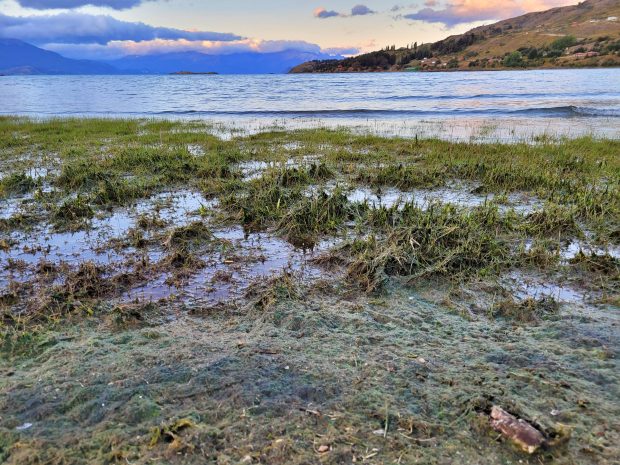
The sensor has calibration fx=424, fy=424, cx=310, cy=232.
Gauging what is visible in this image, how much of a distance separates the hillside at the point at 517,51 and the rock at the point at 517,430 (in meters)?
123

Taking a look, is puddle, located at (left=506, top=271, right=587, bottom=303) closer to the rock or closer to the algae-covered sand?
the algae-covered sand

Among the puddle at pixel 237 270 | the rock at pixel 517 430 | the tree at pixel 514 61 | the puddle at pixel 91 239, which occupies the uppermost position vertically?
the tree at pixel 514 61

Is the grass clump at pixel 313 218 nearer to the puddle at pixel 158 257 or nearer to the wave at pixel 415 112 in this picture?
the puddle at pixel 158 257

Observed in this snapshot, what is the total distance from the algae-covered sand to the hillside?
11882 cm

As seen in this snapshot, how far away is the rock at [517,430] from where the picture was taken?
9.02ft

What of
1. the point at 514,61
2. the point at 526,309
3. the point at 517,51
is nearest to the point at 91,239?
the point at 526,309

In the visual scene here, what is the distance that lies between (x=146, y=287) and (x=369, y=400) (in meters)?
3.52

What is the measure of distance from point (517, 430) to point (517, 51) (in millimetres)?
150354

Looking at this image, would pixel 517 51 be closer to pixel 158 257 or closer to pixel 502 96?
pixel 502 96

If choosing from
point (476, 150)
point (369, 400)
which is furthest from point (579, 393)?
point (476, 150)

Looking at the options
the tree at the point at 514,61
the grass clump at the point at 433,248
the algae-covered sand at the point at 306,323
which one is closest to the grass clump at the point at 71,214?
the algae-covered sand at the point at 306,323

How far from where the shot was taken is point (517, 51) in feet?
420

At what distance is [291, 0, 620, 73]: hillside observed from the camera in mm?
111000

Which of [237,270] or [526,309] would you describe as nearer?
[526,309]
